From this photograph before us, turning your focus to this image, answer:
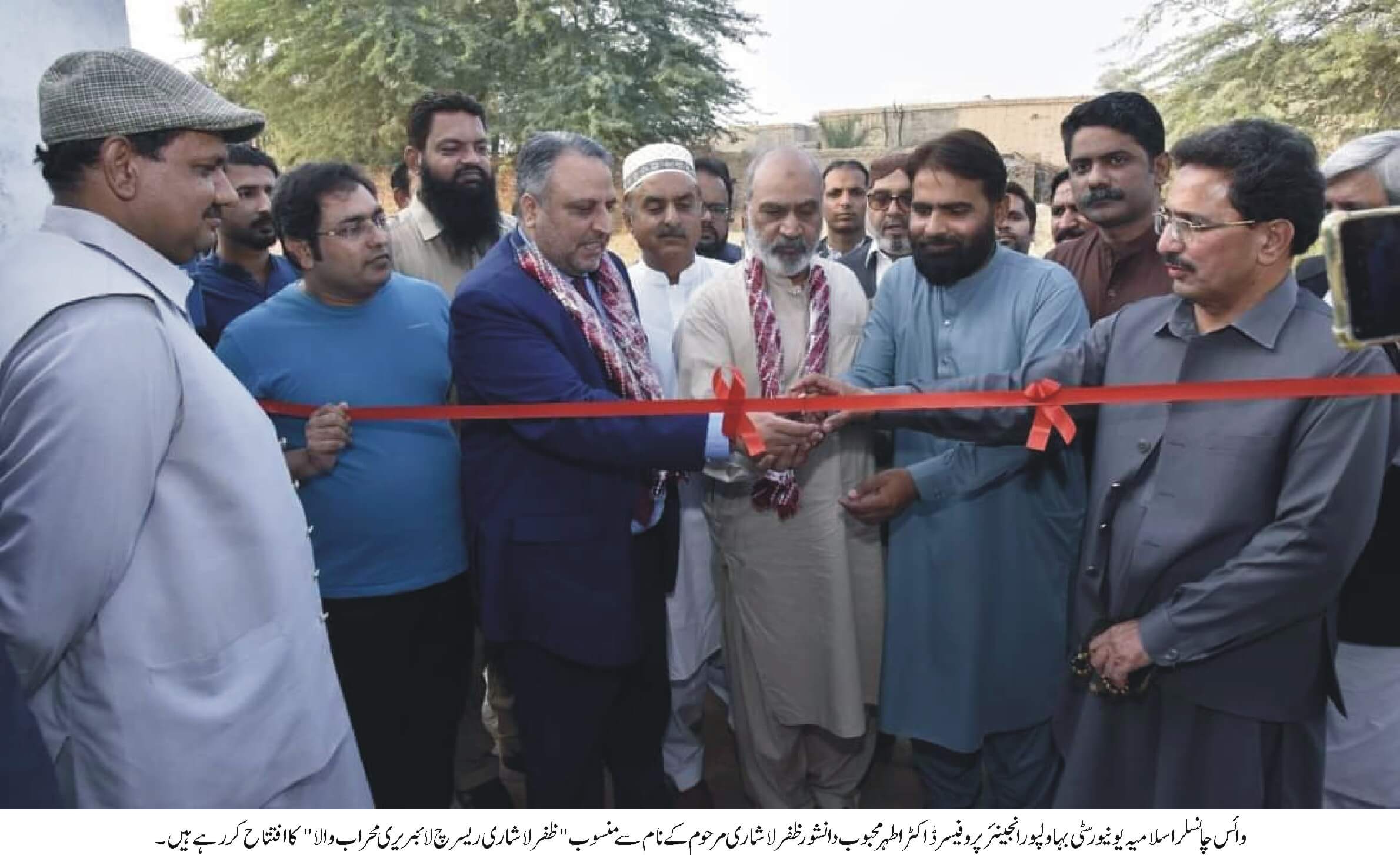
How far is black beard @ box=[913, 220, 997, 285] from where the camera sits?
2986 mm

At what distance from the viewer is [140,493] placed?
1805 millimetres

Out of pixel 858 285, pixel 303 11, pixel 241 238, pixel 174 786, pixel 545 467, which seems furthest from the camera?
pixel 303 11

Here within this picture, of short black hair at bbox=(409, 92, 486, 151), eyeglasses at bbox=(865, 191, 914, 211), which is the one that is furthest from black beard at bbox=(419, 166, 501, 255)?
eyeglasses at bbox=(865, 191, 914, 211)

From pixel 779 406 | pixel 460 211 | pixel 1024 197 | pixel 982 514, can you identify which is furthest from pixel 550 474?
pixel 1024 197

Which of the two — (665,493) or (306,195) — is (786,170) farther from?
(306,195)

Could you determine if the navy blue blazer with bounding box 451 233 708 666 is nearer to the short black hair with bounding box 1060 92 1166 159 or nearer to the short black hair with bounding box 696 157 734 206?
the short black hair with bounding box 1060 92 1166 159

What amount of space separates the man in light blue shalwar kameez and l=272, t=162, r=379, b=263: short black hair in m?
1.78

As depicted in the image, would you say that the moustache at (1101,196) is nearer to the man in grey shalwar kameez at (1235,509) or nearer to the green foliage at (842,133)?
the man in grey shalwar kameez at (1235,509)

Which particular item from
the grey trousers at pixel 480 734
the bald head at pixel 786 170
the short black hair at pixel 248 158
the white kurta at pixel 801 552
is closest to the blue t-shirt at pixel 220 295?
the short black hair at pixel 248 158

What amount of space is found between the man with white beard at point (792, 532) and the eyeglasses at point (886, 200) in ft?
4.12

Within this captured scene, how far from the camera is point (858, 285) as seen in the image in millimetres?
3506

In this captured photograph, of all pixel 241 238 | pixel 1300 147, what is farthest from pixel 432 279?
pixel 1300 147

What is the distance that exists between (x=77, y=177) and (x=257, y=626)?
3.19 feet
